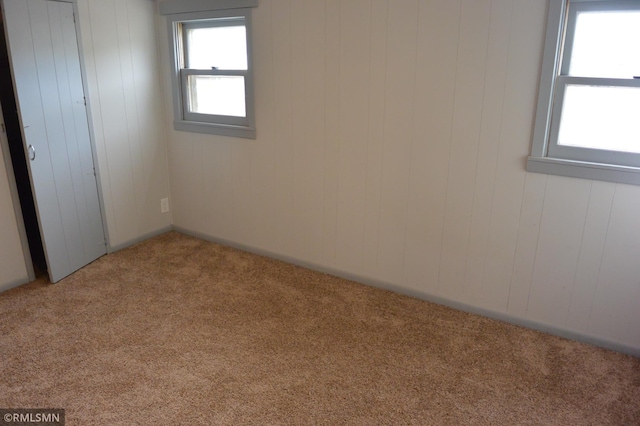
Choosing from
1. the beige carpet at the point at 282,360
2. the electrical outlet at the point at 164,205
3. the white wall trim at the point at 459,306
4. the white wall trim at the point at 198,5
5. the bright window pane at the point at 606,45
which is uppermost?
the white wall trim at the point at 198,5

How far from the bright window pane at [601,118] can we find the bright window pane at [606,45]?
0.30ft

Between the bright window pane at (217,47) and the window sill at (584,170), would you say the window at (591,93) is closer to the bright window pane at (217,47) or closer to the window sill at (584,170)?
the window sill at (584,170)

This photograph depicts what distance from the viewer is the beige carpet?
2195 millimetres

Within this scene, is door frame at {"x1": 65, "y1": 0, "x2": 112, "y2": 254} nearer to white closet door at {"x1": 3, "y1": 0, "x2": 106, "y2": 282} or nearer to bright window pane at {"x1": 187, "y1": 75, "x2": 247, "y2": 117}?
white closet door at {"x1": 3, "y1": 0, "x2": 106, "y2": 282}

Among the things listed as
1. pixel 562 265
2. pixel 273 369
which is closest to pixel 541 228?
pixel 562 265

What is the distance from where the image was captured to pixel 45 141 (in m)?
3.23

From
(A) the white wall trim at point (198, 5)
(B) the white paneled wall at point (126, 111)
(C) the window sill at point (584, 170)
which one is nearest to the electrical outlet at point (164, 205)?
(B) the white paneled wall at point (126, 111)

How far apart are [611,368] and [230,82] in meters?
3.29

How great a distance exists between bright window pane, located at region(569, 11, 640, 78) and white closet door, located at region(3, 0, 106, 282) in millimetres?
3331

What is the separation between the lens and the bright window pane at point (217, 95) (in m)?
3.78

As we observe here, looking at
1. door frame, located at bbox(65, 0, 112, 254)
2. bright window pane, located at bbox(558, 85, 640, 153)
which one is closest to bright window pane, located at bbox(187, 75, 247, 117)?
door frame, located at bbox(65, 0, 112, 254)

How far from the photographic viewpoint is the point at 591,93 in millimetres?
2506

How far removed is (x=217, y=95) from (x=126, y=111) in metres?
0.78

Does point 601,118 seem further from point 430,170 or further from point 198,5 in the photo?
point 198,5
